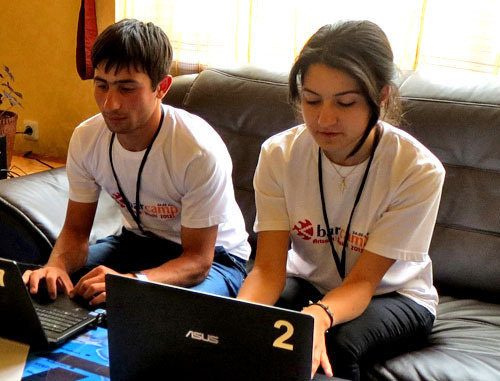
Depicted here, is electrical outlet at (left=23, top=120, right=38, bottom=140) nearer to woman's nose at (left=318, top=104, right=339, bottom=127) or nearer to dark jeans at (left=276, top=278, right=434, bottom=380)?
dark jeans at (left=276, top=278, right=434, bottom=380)

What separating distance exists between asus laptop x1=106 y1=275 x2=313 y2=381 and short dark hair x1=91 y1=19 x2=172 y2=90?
76 centimetres

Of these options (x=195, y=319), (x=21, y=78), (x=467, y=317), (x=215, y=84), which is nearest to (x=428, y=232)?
(x=467, y=317)

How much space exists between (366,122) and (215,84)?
918mm

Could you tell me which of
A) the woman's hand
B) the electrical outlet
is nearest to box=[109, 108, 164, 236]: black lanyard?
the woman's hand

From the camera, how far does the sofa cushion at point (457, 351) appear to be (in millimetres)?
1381

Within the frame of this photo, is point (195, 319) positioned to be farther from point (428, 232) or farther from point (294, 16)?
point (294, 16)

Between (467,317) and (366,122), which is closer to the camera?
(366,122)

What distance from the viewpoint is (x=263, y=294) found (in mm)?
1445

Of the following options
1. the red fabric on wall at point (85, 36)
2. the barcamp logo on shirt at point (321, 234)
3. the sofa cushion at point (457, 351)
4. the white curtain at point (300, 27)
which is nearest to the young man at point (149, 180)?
the barcamp logo on shirt at point (321, 234)

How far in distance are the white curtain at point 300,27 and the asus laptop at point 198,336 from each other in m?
1.36

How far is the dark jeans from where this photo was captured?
4.48 feet

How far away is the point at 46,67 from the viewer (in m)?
3.41

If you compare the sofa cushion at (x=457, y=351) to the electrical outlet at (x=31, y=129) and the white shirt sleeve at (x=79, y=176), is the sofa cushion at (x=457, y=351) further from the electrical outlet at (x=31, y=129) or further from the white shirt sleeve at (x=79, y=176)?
the electrical outlet at (x=31, y=129)

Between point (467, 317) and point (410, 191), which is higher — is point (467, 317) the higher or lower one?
the lower one
